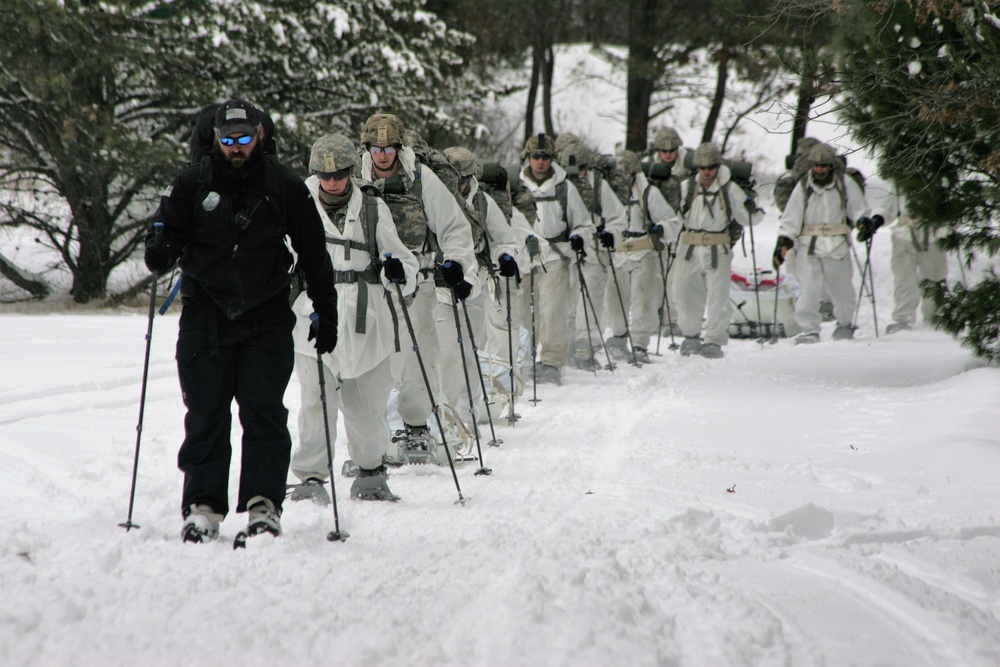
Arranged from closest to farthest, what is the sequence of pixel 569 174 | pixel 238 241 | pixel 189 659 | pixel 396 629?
pixel 189 659, pixel 396 629, pixel 238 241, pixel 569 174

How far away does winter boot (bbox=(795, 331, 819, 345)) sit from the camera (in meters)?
14.9

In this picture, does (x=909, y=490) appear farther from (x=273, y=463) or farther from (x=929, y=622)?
(x=273, y=463)

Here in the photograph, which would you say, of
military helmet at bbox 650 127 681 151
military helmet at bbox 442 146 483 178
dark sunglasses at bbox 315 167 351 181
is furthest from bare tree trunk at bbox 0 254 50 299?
dark sunglasses at bbox 315 167 351 181

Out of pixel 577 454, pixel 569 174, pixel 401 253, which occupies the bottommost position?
pixel 577 454

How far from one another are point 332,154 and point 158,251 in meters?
1.46

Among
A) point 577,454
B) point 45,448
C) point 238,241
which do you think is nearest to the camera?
point 238,241

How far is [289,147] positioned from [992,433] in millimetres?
15058

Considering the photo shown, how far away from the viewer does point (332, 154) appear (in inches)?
234

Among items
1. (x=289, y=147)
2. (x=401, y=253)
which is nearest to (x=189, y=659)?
(x=401, y=253)

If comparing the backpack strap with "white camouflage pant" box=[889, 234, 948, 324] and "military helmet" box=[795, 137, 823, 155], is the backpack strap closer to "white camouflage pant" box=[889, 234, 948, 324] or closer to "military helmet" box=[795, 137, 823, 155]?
"military helmet" box=[795, 137, 823, 155]

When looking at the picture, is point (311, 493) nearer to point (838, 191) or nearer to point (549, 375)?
point (549, 375)

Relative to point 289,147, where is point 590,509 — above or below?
below

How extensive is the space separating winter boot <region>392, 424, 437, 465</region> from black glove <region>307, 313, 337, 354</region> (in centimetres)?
222

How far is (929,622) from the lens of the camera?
13.0 ft
